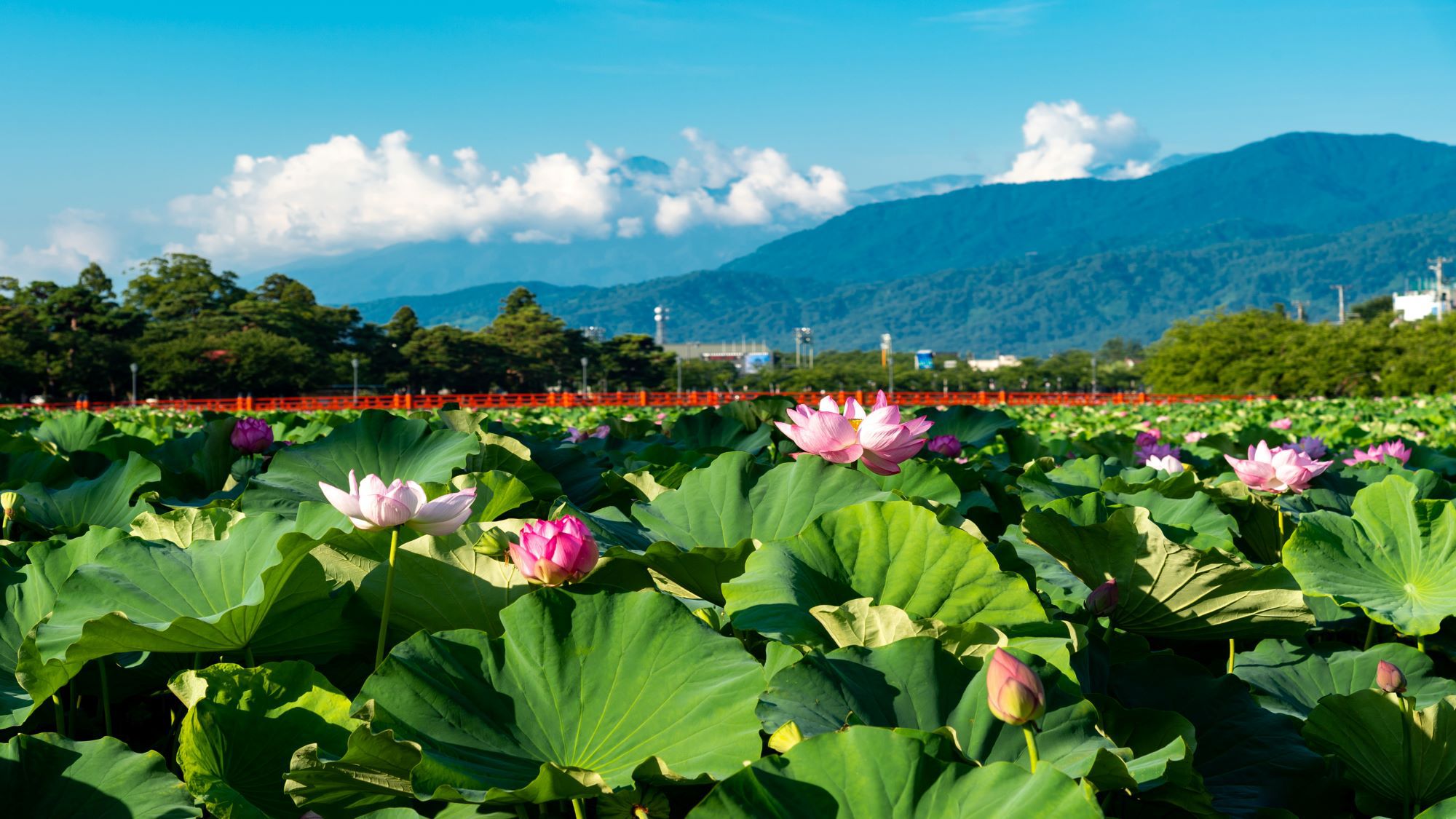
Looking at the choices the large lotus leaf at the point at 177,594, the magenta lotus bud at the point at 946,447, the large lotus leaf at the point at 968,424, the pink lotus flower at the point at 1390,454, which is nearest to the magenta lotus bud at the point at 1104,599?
the large lotus leaf at the point at 177,594

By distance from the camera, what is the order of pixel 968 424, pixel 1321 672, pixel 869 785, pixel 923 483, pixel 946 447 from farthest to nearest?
1. pixel 968 424
2. pixel 946 447
3. pixel 923 483
4. pixel 1321 672
5. pixel 869 785

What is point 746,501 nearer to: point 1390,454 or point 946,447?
point 946,447

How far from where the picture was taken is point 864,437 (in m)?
1.38

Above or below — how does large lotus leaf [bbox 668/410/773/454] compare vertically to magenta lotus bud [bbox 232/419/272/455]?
below

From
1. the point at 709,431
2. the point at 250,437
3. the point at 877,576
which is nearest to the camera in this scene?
the point at 877,576

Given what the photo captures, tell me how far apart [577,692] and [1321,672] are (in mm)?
901

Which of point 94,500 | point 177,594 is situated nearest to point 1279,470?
point 177,594

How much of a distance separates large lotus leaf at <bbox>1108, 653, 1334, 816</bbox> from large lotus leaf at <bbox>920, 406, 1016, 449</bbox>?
195cm

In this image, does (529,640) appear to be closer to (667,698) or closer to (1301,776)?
(667,698)

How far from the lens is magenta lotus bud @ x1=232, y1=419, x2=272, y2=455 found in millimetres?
2307

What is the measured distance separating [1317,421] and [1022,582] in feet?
26.7

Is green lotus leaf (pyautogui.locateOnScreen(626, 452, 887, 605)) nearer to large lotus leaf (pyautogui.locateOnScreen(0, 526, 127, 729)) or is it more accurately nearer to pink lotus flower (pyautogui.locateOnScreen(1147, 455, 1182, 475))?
large lotus leaf (pyautogui.locateOnScreen(0, 526, 127, 729))

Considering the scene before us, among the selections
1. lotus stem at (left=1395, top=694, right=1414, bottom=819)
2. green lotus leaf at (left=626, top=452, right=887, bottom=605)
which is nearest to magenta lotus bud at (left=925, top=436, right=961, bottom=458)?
green lotus leaf at (left=626, top=452, right=887, bottom=605)

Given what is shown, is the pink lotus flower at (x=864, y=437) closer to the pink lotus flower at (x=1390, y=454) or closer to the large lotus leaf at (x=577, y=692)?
the large lotus leaf at (x=577, y=692)
